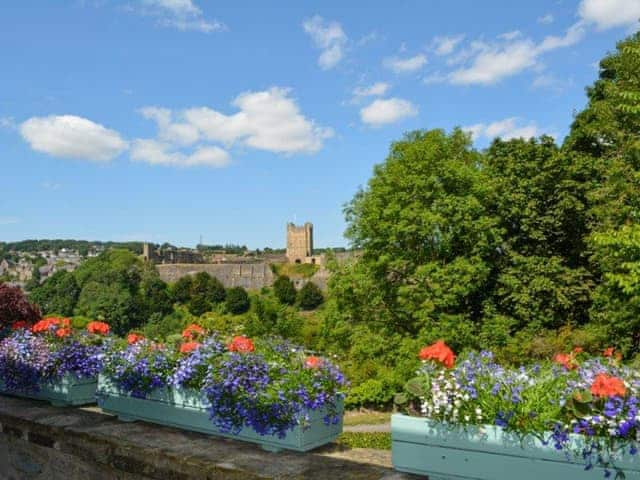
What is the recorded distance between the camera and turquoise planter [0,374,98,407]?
4.44 meters

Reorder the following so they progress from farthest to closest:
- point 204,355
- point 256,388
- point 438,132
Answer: point 438,132, point 204,355, point 256,388

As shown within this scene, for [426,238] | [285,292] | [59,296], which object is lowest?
[59,296]

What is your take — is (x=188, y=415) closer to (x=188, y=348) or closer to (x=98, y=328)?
(x=188, y=348)

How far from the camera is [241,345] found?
363 centimetres

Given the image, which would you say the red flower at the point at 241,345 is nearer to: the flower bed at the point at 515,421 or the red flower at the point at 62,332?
the flower bed at the point at 515,421

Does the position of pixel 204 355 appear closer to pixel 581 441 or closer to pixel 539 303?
pixel 581 441

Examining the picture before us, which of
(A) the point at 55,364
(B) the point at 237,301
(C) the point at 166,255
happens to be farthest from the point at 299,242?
(A) the point at 55,364

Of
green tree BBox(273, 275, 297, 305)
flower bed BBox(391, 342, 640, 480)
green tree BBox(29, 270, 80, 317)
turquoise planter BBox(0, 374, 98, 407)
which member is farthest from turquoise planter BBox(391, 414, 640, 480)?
green tree BBox(29, 270, 80, 317)

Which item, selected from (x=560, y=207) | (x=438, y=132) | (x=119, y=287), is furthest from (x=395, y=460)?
(x=119, y=287)

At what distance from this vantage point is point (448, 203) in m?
18.7

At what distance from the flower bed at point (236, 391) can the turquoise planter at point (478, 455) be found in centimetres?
65

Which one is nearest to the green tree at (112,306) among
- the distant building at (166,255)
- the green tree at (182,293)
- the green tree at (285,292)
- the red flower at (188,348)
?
the green tree at (182,293)

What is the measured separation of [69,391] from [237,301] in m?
78.3

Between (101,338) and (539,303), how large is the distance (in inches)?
647
